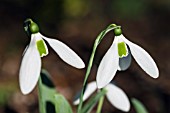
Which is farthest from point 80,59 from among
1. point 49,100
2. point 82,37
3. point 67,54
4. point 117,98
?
point 82,37

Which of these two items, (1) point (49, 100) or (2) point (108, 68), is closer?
(2) point (108, 68)

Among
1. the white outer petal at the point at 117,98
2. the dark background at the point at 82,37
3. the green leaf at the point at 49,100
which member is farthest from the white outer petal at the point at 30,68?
the dark background at the point at 82,37

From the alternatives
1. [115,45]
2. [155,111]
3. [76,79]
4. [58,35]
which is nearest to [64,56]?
[115,45]

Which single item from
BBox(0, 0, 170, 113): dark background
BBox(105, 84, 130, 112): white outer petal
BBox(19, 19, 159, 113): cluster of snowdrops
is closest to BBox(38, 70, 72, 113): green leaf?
BBox(19, 19, 159, 113): cluster of snowdrops

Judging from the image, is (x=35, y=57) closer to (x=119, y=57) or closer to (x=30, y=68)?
(x=30, y=68)

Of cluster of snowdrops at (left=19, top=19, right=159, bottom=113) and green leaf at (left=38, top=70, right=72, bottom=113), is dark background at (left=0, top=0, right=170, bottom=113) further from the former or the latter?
cluster of snowdrops at (left=19, top=19, right=159, bottom=113)

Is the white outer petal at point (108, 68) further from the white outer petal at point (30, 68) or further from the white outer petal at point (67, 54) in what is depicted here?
the white outer petal at point (30, 68)
